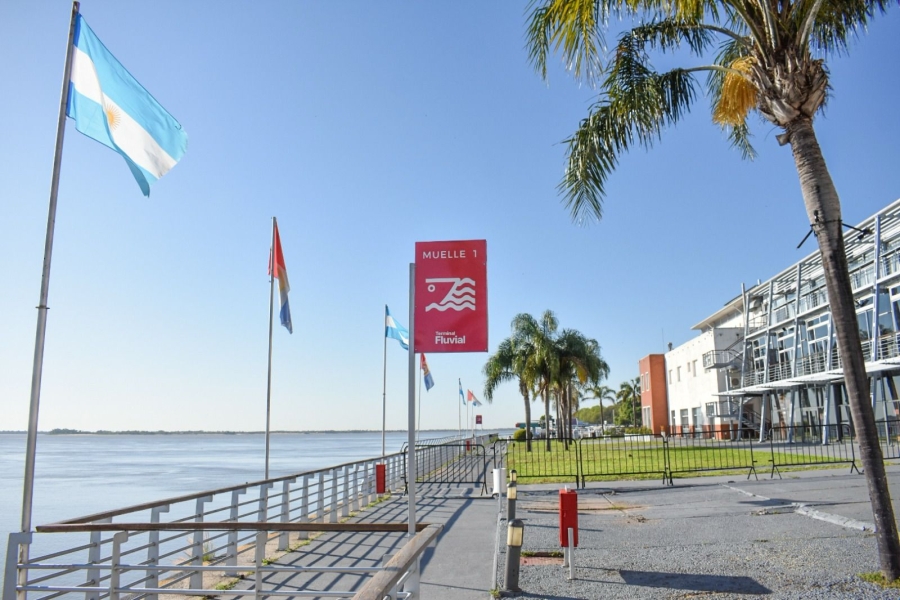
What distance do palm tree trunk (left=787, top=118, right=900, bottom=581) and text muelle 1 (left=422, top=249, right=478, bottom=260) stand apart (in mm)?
3988

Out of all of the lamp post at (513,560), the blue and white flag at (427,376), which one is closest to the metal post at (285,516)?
the lamp post at (513,560)

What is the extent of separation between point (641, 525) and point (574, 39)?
799cm

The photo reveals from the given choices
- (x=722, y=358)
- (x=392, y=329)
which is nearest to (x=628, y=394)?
(x=722, y=358)

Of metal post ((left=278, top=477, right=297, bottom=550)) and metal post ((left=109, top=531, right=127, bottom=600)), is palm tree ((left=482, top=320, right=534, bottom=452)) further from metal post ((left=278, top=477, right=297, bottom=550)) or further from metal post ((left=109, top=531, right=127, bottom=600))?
metal post ((left=109, top=531, right=127, bottom=600))

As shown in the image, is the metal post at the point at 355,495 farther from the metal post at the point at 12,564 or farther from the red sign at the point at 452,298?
the red sign at the point at 452,298

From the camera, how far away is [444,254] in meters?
5.91

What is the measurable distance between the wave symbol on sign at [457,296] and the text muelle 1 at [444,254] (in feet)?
0.63

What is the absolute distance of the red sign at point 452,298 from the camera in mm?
5707

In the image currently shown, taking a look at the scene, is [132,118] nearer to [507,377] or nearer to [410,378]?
[410,378]

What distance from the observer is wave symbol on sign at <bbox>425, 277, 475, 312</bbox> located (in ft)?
19.0

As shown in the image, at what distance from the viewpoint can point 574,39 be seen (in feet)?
29.1

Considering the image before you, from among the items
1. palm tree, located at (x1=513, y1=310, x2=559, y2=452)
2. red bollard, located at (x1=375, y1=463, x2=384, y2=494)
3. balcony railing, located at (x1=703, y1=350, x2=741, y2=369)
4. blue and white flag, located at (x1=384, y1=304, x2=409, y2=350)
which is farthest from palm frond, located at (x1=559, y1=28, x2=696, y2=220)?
balcony railing, located at (x1=703, y1=350, x2=741, y2=369)

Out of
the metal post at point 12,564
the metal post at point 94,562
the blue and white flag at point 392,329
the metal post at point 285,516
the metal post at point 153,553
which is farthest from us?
the blue and white flag at point 392,329

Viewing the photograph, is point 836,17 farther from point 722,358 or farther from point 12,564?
point 722,358
